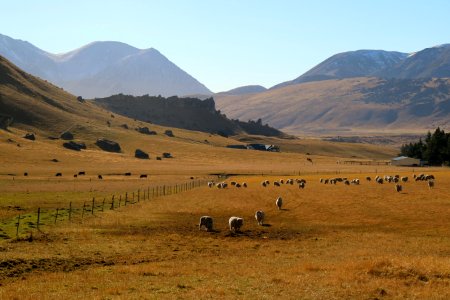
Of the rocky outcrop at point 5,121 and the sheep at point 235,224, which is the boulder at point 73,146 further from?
the sheep at point 235,224

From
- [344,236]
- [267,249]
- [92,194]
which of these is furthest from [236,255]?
[92,194]

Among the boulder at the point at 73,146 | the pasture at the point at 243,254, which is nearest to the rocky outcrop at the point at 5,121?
the boulder at the point at 73,146

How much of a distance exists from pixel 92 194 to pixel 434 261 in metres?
48.1

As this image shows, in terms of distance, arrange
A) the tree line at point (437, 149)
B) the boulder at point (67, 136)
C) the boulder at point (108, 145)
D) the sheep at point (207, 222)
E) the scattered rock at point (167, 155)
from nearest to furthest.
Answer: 1. the sheep at point (207, 222)
2. the tree line at point (437, 149)
3. the scattered rock at point (167, 155)
4. the boulder at point (108, 145)
5. the boulder at point (67, 136)

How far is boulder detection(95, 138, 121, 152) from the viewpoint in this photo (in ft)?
584

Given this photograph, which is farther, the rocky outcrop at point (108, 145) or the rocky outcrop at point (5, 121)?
the rocky outcrop at point (5, 121)

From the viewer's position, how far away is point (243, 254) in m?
28.5

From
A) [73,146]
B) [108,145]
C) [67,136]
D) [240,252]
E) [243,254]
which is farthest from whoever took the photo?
[67,136]

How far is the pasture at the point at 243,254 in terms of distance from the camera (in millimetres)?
19375

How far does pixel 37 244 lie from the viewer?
29.1 meters

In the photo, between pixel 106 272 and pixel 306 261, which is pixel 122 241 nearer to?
pixel 106 272

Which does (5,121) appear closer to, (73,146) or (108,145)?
(73,146)

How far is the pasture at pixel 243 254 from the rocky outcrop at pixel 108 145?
125611 mm

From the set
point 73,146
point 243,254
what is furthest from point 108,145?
point 243,254
